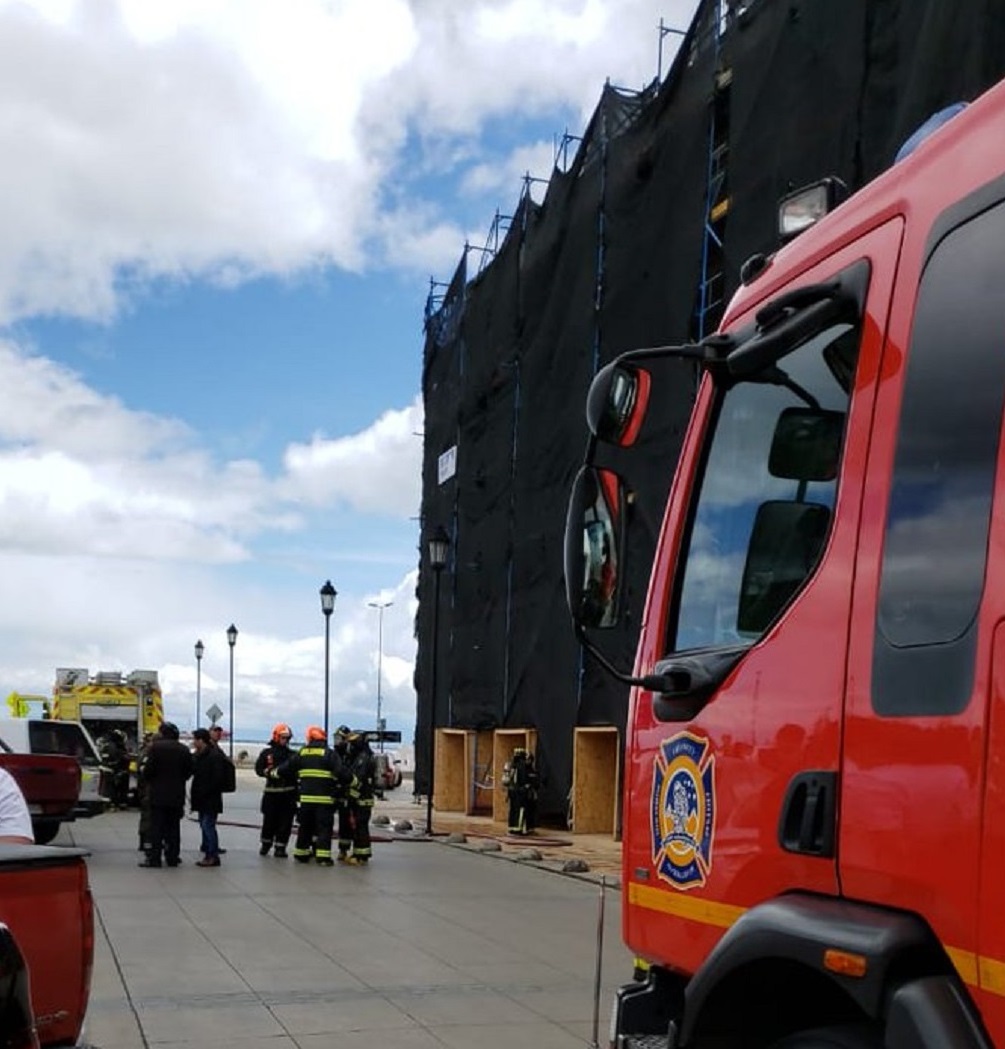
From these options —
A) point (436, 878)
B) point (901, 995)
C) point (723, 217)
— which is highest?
point (723, 217)

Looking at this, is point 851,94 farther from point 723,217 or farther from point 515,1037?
point 515,1037

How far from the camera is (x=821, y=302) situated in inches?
117

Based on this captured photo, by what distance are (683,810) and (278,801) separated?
13.1m

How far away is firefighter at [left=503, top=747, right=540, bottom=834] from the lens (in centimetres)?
2014

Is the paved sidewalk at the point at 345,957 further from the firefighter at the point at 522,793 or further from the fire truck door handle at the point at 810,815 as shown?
the firefighter at the point at 522,793

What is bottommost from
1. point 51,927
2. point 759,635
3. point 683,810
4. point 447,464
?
point 51,927

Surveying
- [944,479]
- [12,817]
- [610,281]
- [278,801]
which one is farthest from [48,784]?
[944,479]

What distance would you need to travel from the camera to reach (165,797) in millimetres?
14367

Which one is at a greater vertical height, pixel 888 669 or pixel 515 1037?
pixel 888 669

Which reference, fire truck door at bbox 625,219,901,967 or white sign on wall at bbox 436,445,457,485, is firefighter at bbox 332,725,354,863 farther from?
white sign on wall at bbox 436,445,457,485

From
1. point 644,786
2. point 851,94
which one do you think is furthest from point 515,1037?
point 851,94

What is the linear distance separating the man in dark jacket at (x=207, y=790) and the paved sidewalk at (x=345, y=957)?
0.31 meters

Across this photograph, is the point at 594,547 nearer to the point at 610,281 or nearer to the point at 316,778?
the point at 316,778

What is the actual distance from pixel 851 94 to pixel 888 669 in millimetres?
12934
